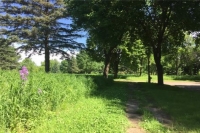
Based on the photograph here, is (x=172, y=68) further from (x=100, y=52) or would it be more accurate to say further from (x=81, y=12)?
(x=81, y=12)

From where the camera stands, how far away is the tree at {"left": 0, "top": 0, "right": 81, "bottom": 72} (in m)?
29.5

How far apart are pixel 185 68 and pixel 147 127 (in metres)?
64.2

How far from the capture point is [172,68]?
226 feet

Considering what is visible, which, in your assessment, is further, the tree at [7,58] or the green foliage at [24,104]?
the tree at [7,58]

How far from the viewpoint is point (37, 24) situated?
29922mm

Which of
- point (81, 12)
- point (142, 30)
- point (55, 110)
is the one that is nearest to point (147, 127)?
point (55, 110)

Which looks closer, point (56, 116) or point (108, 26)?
point (56, 116)

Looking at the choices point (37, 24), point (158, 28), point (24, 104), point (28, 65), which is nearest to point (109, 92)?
point (24, 104)

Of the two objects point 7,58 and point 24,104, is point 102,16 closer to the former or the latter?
point 24,104

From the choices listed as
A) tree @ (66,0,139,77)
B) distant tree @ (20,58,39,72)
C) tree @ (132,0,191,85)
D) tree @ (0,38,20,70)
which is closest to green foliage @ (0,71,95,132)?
distant tree @ (20,58,39,72)

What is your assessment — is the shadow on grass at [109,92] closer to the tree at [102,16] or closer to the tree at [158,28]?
the tree at [102,16]

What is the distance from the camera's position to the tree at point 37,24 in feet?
96.7

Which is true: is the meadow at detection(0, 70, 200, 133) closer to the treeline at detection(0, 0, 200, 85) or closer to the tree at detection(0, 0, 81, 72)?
the treeline at detection(0, 0, 200, 85)

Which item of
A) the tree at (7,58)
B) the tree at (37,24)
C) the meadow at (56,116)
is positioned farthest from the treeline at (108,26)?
the tree at (7,58)
